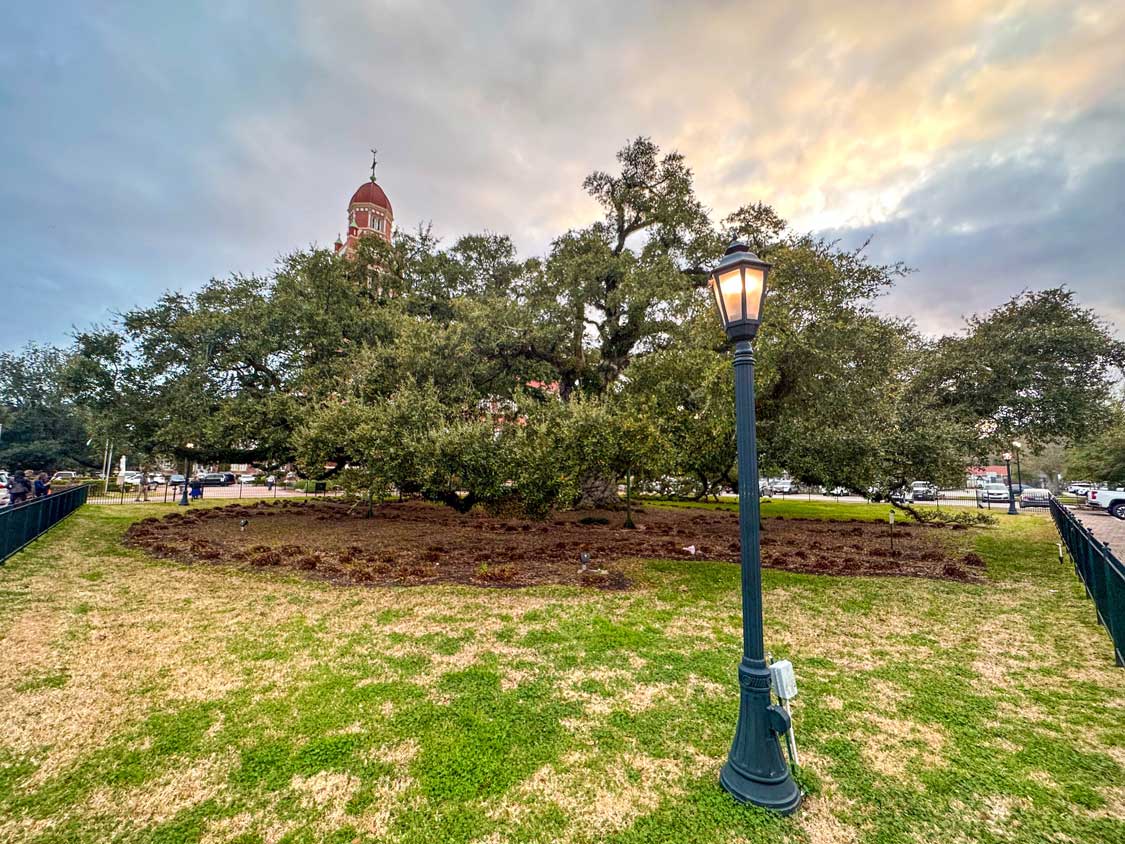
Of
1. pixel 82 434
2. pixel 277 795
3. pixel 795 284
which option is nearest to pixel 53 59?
pixel 277 795

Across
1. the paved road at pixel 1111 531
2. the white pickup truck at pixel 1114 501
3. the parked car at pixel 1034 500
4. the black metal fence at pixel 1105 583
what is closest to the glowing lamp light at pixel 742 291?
the black metal fence at pixel 1105 583

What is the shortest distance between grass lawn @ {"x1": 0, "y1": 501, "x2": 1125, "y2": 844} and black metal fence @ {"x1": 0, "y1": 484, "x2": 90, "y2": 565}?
3185mm

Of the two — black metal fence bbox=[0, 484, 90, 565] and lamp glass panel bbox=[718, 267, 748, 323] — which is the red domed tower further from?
lamp glass panel bbox=[718, 267, 748, 323]

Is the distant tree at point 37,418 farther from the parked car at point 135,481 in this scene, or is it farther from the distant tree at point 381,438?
the distant tree at point 381,438

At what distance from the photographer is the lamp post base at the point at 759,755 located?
2941mm

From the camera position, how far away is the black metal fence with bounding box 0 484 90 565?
9.19 metres

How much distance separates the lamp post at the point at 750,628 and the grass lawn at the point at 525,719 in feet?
0.50

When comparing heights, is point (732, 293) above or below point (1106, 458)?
above

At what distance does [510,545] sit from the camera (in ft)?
41.1

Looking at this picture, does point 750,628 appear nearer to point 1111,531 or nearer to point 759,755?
point 759,755

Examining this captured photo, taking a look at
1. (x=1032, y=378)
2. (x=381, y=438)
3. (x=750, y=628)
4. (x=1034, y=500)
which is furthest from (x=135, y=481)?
(x=1034, y=500)

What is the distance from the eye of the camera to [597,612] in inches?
273

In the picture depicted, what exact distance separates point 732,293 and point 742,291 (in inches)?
2.9

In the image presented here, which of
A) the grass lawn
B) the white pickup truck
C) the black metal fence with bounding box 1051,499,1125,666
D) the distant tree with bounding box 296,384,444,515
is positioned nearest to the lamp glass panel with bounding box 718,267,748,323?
the grass lawn
